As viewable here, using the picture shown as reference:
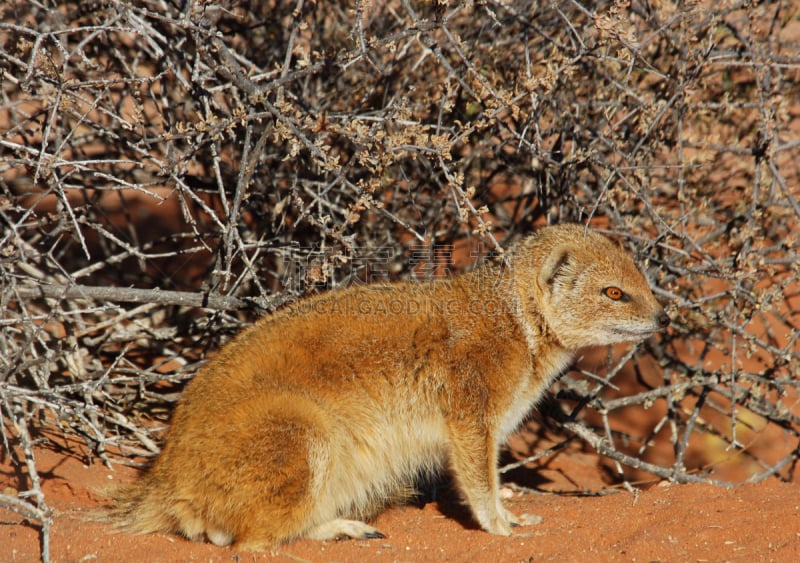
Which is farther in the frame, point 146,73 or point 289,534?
point 146,73

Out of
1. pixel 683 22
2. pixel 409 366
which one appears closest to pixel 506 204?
pixel 683 22

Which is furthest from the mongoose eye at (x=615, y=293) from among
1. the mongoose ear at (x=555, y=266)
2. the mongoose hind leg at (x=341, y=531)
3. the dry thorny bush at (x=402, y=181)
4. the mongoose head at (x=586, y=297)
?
the mongoose hind leg at (x=341, y=531)

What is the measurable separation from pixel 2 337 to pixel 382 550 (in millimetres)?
2617

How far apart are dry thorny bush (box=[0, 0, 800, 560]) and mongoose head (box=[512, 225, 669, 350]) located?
1.22ft

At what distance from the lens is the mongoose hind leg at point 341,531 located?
177 inches

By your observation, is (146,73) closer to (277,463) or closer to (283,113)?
(283,113)

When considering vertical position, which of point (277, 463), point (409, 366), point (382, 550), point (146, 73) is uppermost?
point (146, 73)

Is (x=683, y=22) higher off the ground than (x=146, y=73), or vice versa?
(x=683, y=22)

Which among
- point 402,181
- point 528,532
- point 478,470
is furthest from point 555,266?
point 402,181

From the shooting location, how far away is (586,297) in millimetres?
4859

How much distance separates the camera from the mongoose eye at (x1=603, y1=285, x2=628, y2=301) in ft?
16.0

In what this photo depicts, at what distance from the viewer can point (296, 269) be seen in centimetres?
575

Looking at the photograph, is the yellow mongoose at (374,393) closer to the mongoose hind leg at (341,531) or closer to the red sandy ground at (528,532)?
the mongoose hind leg at (341,531)

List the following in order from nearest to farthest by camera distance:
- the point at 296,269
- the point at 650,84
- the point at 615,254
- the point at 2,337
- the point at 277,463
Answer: the point at 277,463 < the point at 2,337 < the point at 615,254 < the point at 296,269 < the point at 650,84
